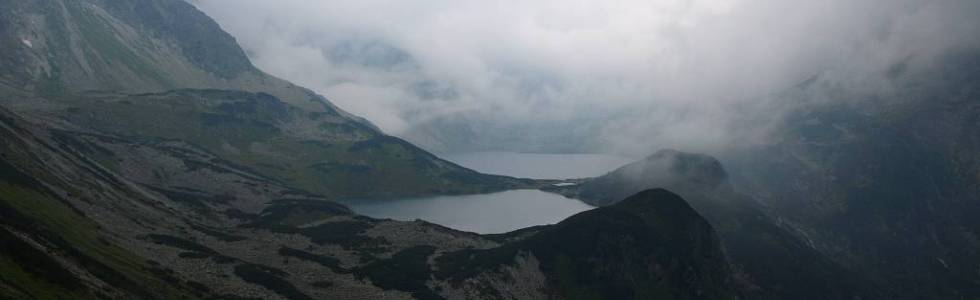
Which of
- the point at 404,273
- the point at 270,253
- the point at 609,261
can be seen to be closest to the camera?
the point at 270,253

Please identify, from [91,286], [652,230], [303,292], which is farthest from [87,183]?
[652,230]

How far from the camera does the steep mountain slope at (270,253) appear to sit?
8400 cm

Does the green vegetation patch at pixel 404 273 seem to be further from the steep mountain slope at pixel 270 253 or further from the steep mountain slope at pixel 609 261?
the steep mountain slope at pixel 609 261

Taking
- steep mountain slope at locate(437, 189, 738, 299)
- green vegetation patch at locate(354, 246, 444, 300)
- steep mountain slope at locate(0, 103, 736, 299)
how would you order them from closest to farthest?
steep mountain slope at locate(0, 103, 736, 299) → green vegetation patch at locate(354, 246, 444, 300) → steep mountain slope at locate(437, 189, 738, 299)

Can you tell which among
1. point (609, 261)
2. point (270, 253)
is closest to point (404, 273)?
point (270, 253)

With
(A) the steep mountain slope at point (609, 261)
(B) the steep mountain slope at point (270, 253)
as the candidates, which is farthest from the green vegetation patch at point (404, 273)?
(A) the steep mountain slope at point (609, 261)

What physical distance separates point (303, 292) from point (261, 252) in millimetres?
32068

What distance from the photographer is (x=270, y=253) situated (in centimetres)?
14362

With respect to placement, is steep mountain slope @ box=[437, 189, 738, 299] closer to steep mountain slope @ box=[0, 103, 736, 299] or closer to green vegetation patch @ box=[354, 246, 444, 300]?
steep mountain slope @ box=[0, 103, 736, 299]

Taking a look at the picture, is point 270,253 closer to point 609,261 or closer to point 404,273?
point 404,273

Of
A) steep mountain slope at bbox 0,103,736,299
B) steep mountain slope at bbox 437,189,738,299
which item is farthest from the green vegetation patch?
steep mountain slope at bbox 437,189,738,299

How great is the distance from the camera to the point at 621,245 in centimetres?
17712

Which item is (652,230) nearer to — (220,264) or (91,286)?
(220,264)

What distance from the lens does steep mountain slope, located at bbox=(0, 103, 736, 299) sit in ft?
276
